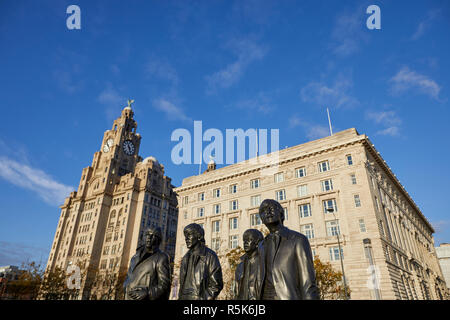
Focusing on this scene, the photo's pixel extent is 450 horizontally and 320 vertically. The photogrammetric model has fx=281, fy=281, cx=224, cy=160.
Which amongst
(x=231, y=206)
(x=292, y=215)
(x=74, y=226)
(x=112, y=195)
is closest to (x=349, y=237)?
(x=292, y=215)

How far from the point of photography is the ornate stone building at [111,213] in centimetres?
6744

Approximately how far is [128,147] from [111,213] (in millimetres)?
24010

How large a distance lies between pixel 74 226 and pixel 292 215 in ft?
207

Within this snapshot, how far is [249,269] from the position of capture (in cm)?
689

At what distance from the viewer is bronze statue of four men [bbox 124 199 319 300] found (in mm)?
4875

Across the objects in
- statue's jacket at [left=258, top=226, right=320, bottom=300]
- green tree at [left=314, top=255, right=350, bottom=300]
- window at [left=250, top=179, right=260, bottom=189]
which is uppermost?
window at [left=250, top=179, right=260, bottom=189]

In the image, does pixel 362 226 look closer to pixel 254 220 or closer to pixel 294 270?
pixel 254 220

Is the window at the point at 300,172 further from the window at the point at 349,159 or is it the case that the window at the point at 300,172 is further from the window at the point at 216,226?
the window at the point at 216,226

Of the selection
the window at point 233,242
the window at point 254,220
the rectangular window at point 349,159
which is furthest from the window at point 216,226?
the rectangular window at point 349,159

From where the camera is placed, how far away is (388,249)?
33.6 meters

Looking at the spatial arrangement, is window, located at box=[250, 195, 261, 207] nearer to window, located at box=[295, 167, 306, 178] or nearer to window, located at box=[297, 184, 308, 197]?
window, located at box=[297, 184, 308, 197]

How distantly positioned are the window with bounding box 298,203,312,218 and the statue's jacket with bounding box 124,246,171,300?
33.8 m

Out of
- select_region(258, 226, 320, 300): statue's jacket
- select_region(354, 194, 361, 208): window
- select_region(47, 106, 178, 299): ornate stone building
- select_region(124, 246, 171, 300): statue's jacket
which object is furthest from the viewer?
select_region(47, 106, 178, 299): ornate stone building

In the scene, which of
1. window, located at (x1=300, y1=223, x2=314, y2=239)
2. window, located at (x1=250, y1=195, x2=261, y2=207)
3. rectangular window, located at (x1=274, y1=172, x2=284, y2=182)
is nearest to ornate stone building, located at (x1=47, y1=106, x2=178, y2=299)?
window, located at (x1=250, y1=195, x2=261, y2=207)
